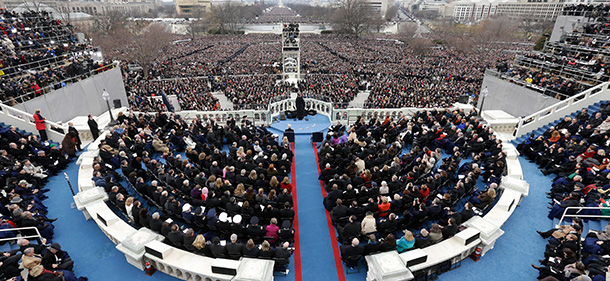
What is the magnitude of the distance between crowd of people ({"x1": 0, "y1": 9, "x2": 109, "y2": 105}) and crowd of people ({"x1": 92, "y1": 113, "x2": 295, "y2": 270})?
24.6 ft

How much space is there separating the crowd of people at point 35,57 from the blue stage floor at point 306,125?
1348cm

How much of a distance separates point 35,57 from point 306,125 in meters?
19.1

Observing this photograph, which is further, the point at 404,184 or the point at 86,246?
the point at 404,184

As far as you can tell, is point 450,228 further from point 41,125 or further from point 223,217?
point 41,125

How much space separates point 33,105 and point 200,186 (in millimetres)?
13748

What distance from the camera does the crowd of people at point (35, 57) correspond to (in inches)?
659

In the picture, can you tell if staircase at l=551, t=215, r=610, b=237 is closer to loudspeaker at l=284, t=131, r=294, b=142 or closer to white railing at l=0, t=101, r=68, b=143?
loudspeaker at l=284, t=131, r=294, b=142

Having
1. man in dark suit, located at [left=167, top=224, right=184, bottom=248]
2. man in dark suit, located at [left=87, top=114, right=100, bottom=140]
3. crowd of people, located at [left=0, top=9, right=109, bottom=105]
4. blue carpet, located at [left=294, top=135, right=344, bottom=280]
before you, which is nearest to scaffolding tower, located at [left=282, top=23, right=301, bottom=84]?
crowd of people, located at [left=0, top=9, right=109, bottom=105]

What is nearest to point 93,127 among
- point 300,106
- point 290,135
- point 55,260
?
point 55,260

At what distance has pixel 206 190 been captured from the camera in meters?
9.35

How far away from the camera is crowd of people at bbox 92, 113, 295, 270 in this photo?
7.62m

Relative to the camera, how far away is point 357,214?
28.1 feet

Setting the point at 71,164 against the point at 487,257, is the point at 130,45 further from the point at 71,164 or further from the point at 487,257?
the point at 487,257

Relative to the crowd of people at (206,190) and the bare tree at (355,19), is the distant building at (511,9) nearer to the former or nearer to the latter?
the bare tree at (355,19)
